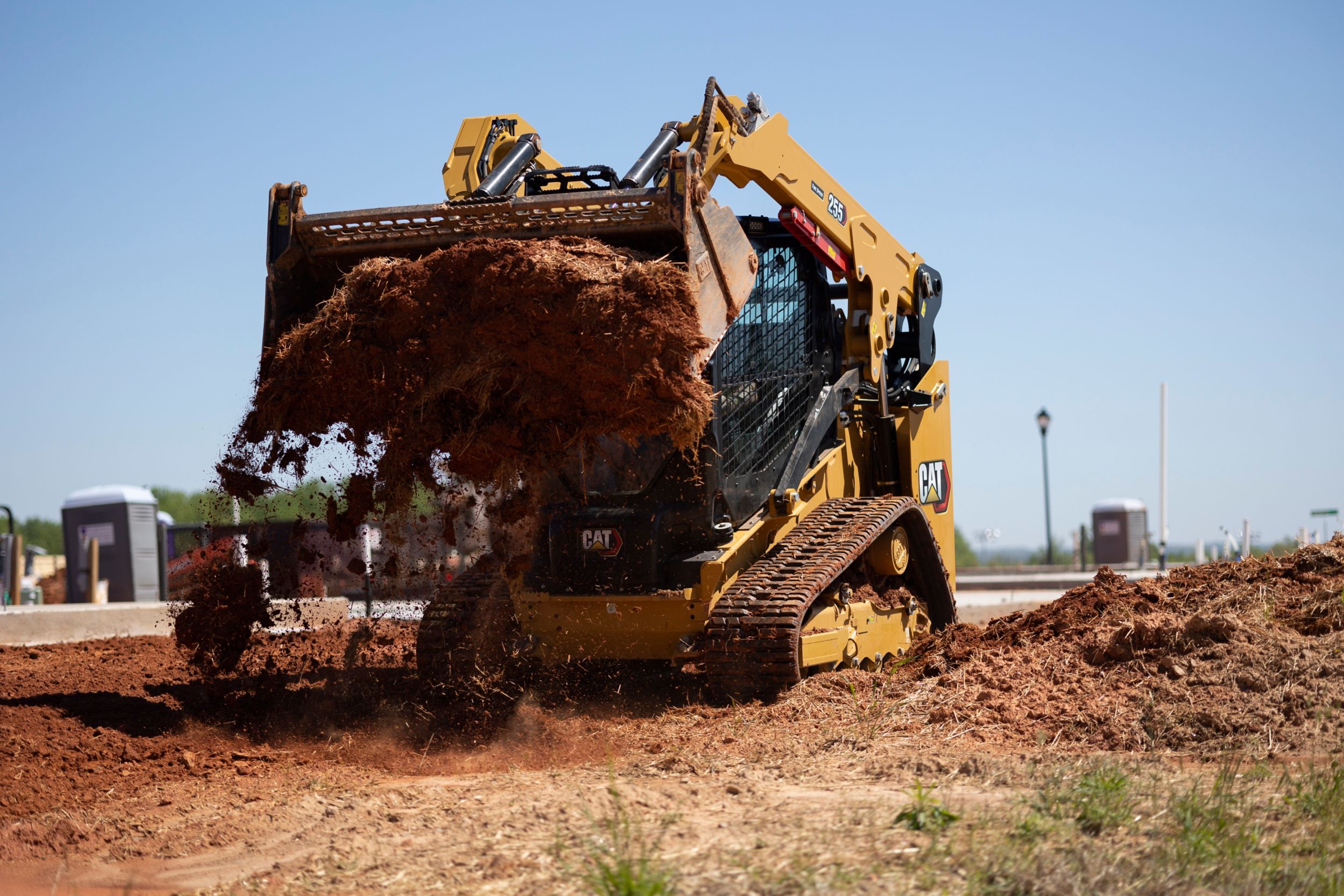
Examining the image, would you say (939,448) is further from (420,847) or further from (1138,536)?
(1138,536)

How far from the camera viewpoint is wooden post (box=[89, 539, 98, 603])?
17359mm

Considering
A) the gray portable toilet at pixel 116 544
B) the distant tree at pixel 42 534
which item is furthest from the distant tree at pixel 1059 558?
the distant tree at pixel 42 534

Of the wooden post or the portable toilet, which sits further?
the portable toilet

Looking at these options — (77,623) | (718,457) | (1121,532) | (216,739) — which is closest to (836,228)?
(718,457)

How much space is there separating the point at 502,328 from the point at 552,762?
88.2 inches

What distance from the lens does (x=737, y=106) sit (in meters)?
8.24

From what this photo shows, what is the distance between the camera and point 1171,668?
626 centimetres

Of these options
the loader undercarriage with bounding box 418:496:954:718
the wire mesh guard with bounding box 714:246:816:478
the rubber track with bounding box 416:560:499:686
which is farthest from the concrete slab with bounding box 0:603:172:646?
the wire mesh guard with bounding box 714:246:816:478

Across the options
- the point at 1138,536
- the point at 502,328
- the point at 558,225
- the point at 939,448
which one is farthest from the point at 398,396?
the point at 1138,536

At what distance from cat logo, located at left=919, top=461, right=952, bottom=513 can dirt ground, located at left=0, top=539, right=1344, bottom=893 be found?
1.62 meters

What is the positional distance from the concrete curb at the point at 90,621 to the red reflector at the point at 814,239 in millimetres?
5614

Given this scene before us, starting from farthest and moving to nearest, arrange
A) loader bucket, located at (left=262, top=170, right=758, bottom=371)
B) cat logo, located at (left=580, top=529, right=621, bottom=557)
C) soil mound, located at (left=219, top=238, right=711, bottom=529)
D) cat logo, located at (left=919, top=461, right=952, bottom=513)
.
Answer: cat logo, located at (left=919, top=461, right=952, bottom=513) < cat logo, located at (left=580, top=529, right=621, bottom=557) < loader bucket, located at (left=262, top=170, right=758, bottom=371) < soil mound, located at (left=219, top=238, right=711, bottom=529)

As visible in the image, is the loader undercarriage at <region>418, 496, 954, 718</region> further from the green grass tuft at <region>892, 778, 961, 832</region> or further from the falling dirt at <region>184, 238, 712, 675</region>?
the green grass tuft at <region>892, 778, 961, 832</region>

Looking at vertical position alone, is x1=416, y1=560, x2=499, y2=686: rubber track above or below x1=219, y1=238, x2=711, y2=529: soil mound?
Answer: below
